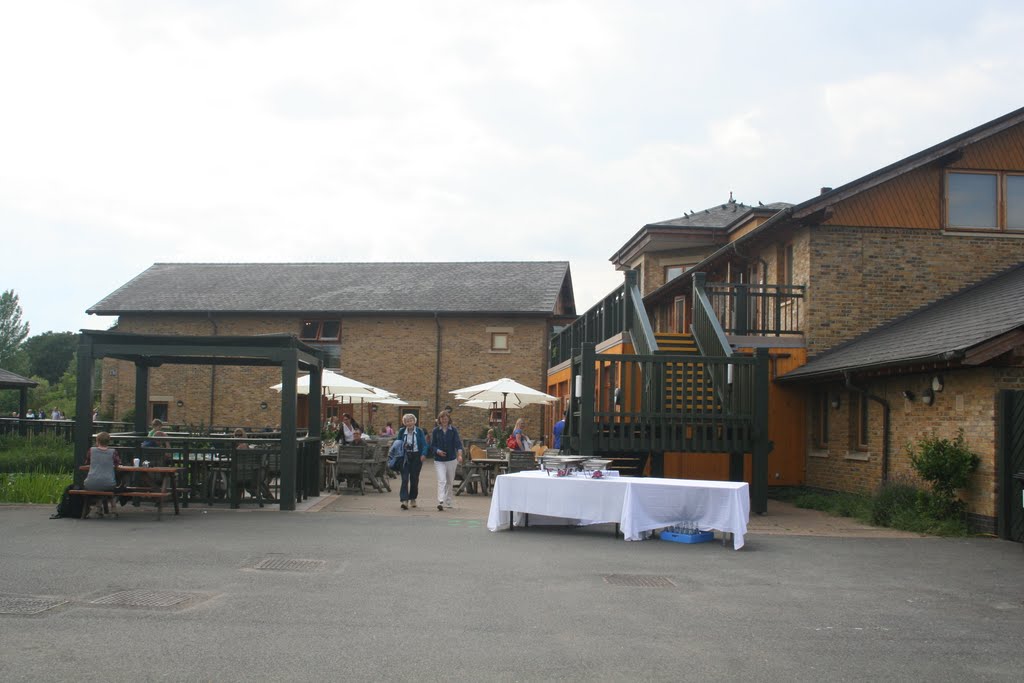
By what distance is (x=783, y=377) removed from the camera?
18.9 meters

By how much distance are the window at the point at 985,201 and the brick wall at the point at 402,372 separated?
19.8 meters

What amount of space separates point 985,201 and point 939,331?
5456mm

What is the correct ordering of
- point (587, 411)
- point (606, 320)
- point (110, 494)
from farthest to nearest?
point (606, 320) → point (587, 411) → point (110, 494)

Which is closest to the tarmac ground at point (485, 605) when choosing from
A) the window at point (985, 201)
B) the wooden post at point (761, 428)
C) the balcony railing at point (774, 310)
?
the wooden post at point (761, 428)

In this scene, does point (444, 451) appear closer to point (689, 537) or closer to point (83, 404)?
point (689, 537)

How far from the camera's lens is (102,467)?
13227 millimetres

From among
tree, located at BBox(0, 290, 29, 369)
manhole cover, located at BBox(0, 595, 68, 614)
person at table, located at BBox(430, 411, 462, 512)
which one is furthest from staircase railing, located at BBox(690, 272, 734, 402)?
tree, located at BBox(0, 290, 29, 369)

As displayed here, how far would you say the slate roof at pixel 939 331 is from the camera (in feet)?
44.2

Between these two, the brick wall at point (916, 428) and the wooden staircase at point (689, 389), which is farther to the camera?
the wooden staircase at point (689, 389)

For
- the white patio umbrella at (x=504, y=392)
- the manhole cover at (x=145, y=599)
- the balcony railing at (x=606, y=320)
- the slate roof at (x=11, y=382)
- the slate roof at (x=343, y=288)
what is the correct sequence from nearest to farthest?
the manhole cover at (x=145, y=599), the balcony railing at (x=606, y=320), the white patio umbrella at (x=504, y=392), the slate roof at (x=11, y=382), the slate roof at (x=343, y=288)

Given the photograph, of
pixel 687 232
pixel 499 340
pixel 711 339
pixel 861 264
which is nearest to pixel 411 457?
pixel 711 339

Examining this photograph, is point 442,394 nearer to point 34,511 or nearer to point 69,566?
point 34,511

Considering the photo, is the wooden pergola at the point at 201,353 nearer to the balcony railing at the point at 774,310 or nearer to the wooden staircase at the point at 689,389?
the wooden staircase at the point at 689,389

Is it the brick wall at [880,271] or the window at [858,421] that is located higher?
the brick wall at [880,271]
